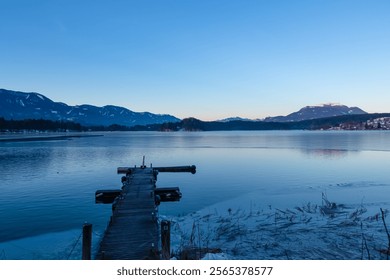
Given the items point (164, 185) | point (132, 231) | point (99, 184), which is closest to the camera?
point (132, 231)

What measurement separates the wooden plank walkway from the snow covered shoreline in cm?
162

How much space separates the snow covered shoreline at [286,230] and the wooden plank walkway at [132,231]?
1.62m

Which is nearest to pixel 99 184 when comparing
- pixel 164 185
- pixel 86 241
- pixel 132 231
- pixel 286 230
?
pixel 164 185

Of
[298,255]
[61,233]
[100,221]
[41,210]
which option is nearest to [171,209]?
[100,221]

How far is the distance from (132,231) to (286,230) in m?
7.04

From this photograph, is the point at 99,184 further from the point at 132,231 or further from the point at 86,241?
the point at 86,241

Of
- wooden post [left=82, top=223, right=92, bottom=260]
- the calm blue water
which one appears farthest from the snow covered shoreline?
wooden post [left=82, top=223, right=92, bottom=260]

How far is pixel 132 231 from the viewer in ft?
33.4

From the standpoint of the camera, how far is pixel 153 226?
10523mm

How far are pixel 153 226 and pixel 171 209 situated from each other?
776cm

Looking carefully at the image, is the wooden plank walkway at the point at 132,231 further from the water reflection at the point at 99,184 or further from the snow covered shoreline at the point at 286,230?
the water reflection at the point at 99,184
